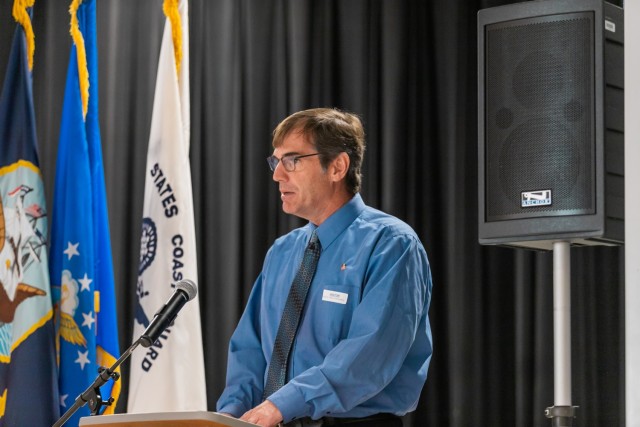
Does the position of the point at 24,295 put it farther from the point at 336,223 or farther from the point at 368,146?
the point at 368,146

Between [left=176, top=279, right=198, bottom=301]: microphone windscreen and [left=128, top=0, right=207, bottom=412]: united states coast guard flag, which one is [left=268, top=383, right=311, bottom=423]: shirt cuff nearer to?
[left=176, top=279, right=198, bottom=301]: microphone windscreen

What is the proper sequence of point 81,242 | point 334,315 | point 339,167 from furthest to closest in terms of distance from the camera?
point 81,242 < point 339,167 < point 334,315

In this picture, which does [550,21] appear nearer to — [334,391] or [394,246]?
[394,246]

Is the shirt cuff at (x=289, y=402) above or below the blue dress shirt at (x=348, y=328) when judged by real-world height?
below

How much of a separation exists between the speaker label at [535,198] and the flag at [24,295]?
211 cm

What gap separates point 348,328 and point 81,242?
1.83 m

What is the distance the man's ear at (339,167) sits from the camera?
2.99 m

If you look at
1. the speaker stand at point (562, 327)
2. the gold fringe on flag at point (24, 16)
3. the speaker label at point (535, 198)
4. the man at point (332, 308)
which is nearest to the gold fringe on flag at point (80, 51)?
the gold fringe on flag at point (24, 16)

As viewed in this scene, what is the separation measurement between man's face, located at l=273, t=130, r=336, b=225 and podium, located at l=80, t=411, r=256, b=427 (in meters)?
0.94

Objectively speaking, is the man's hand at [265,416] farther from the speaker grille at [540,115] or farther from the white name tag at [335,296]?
the speaker grille at [540,115]

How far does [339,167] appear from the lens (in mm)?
3000

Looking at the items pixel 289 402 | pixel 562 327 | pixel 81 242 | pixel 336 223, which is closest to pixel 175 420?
pixel 289 402

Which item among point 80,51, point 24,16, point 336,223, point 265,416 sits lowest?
point 265,416

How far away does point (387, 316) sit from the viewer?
2693mm
